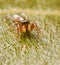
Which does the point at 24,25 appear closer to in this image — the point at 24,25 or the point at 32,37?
the point at 24,25

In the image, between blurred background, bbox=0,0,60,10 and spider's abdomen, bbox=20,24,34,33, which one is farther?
blurred background, bbox=0,0,60,10

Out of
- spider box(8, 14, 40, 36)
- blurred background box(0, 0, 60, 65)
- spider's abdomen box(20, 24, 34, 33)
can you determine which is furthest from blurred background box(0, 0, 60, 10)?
spider's abdomen box(20, 24, 34, 33)

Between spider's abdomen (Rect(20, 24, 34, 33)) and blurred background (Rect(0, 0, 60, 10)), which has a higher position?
blurred background (Rect(0, 0, 60, 10))

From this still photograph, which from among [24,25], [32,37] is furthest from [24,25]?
[32,37]

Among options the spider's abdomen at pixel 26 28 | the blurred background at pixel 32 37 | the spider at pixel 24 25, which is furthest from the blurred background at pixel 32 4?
the spider's abdomen at pixel 26 28

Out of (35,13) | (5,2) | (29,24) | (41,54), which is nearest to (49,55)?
(41,54)

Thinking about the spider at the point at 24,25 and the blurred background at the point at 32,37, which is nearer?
the blurred background at the point at 32,37

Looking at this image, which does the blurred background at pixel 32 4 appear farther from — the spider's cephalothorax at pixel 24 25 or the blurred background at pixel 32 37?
the spider's cephalothorax at pixel 24 25

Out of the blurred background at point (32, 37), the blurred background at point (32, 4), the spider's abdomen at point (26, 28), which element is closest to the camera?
the blurred background at point (32, 37)

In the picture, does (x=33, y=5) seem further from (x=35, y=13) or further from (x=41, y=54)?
(x=41, y=54)

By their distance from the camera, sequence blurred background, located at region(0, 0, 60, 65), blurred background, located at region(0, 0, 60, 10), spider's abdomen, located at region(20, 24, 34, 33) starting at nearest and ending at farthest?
1. blurred background, located at region(0, 0, 60, 65)
2. spider's abdomen, located at region(20, 24, 34, 33)
3. blurred background, located at region(0, 0, 60, 10)

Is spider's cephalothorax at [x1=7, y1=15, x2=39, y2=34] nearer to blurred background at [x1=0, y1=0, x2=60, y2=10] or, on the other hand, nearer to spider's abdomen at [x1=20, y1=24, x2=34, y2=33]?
spider's abdomen at [x1=20, y1=24, x2=34, y2=33]
